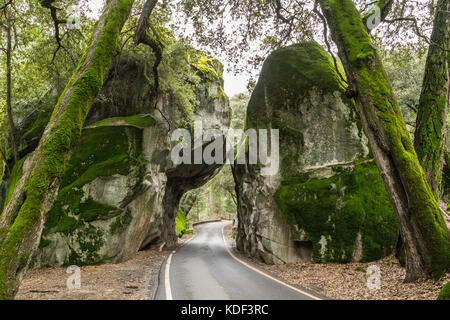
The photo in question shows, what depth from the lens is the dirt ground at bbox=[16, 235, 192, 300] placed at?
6906 millimetres

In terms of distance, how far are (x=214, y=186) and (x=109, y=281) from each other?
99.1 ft

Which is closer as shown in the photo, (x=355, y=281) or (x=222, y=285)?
(x=355, y=281)

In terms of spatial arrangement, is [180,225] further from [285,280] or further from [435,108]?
[435,108]

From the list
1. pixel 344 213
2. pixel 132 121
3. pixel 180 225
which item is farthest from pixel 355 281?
pixel 180 225

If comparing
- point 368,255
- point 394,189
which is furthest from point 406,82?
point 394,189

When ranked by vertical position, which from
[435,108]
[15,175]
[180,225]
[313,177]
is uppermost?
[435,108]

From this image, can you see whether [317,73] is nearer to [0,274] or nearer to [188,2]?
[188,2]

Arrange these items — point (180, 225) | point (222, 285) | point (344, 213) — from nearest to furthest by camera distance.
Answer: point (222, 285), point (344, 213), point (180, 225)

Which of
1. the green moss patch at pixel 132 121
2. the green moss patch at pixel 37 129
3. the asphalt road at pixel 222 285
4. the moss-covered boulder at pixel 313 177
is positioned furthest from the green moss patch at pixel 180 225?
the asphalt road at pixel 222 285

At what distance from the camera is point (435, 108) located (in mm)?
8797

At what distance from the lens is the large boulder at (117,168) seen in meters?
12.0

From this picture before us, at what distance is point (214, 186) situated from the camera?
39031 millimetres

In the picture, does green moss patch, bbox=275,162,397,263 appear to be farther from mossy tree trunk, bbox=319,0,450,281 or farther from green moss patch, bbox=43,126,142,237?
green moss patch, bbox=43,126,142,237

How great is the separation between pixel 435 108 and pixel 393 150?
278cm
